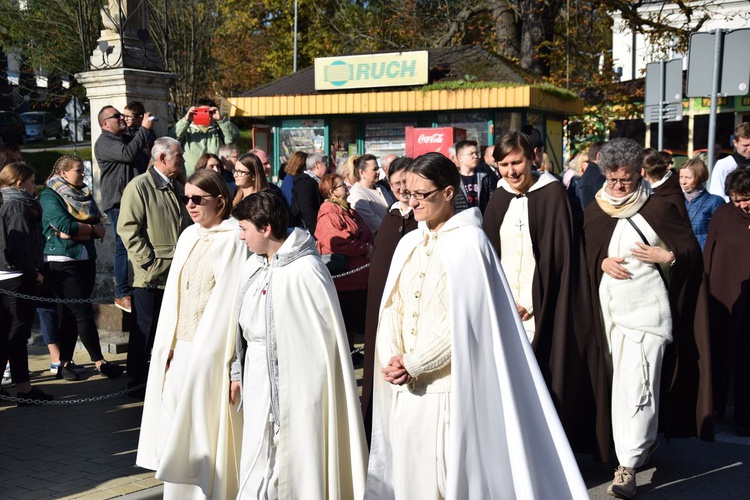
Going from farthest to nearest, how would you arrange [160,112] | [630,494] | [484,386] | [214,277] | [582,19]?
1. [582,19]
2. [160,112]
3. [630,494]
4. [214,277]
5. [484,386]

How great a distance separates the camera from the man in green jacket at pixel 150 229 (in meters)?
8.02

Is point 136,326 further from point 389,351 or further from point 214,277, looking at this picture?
point 389,351

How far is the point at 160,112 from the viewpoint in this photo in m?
11.5

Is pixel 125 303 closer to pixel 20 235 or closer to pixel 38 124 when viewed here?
pixel 20 235

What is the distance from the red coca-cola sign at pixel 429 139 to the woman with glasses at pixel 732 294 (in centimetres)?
928

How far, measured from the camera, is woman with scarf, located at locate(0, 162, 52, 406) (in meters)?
7.66

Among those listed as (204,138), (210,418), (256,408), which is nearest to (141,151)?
(204,138)

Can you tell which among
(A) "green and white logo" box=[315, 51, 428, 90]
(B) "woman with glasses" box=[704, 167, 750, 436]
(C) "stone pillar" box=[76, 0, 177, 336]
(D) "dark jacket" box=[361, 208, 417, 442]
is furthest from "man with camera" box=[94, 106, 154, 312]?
(A) "green and white logo" box=[315, 51, 428, 90]

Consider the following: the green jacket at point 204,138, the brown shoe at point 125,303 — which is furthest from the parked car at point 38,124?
the brown shoe at point 125,303

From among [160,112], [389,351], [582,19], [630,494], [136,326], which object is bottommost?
[630,494]

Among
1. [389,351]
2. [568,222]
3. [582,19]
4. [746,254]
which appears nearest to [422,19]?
[582,19]

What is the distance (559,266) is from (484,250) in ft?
6.24

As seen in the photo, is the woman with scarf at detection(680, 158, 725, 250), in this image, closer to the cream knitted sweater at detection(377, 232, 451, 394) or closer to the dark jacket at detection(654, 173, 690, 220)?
the dark jacket at detection(654, 173, 690, 220)

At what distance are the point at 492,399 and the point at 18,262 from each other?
481 centimetres
